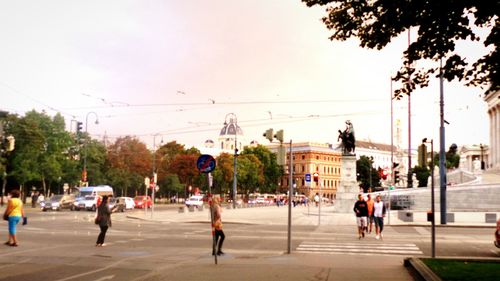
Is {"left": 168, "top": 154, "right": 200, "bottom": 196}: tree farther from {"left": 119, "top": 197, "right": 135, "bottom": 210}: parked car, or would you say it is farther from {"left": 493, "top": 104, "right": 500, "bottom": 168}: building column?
{"left": 493, "top": 104, "right": 500, "bottom": 168}: building column

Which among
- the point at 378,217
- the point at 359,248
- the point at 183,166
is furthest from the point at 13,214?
the point at 183,166

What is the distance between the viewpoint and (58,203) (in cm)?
6238

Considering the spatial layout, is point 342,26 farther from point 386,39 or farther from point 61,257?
point 61,257

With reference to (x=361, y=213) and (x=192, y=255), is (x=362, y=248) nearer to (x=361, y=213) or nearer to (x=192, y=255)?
(x=361, y=213)

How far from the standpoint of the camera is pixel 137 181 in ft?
339

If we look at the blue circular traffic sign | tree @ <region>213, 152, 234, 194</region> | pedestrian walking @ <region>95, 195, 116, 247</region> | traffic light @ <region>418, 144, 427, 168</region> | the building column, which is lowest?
pedestrian walking @ <region>95, 195, 116, 247</region>

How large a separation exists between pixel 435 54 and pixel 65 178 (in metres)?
83.4

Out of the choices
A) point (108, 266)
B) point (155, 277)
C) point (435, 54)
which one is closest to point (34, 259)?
point (108, 266)

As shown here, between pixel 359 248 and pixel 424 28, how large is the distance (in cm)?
1094

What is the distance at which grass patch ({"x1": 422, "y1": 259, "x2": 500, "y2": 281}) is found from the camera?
12.0 meters

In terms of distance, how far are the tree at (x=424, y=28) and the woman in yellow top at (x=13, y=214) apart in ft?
41.4

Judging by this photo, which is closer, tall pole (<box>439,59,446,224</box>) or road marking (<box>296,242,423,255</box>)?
road marking (<box>296,242,423,255</box>)

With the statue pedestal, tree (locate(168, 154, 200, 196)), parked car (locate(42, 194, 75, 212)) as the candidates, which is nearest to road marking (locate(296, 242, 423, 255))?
the statue pedestal

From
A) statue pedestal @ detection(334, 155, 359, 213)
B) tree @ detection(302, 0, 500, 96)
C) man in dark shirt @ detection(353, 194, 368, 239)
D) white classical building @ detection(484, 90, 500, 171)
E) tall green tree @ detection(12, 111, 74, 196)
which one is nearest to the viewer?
tree @ detection(302, 0, 500, 96)
